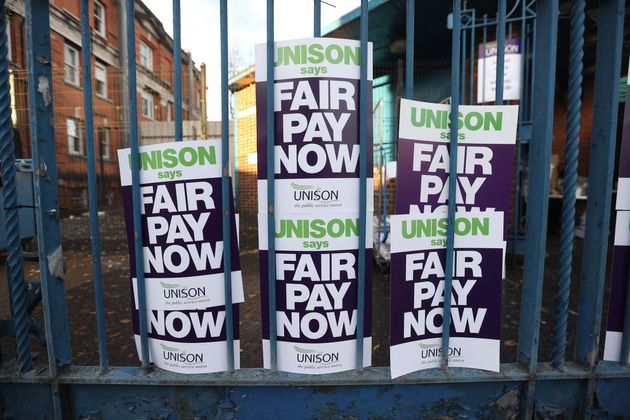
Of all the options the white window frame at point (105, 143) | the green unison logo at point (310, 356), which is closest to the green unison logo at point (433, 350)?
the green unison logo at point (310, 356)

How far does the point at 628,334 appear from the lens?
1673 millimetres

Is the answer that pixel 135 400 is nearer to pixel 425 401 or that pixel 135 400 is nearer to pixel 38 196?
pixel 38 196

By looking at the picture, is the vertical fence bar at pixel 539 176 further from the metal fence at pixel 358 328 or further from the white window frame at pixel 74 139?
the white window frame at pixel 74 139

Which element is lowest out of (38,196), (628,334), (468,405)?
(468,405)

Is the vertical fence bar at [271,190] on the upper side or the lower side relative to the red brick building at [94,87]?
lower

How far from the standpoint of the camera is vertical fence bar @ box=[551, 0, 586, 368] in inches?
60.8

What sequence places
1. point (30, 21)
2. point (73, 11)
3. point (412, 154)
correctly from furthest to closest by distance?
point (73, 11), point (412, 154), point (30, 21)

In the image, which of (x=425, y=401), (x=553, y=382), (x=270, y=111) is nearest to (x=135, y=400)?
(x=425, y=401)

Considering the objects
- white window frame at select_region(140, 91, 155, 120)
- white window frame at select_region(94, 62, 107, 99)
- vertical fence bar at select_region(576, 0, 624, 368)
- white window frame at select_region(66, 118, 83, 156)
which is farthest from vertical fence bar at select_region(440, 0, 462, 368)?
white window frame at select_region(140, 91, 155, 120)

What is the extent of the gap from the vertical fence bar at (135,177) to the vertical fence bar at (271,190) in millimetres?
426

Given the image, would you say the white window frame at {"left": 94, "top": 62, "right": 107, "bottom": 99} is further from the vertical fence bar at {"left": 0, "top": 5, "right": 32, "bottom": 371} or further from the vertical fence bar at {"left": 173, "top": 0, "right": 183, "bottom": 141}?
the vertical fence bar at {"left": 173, "top": 0, "right": 183, "bottom": 141}

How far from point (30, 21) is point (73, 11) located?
14.7m

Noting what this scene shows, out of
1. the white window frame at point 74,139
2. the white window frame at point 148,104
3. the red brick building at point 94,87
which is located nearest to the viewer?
the red brick building at point 94,87

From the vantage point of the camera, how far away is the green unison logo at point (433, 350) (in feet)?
5.46
